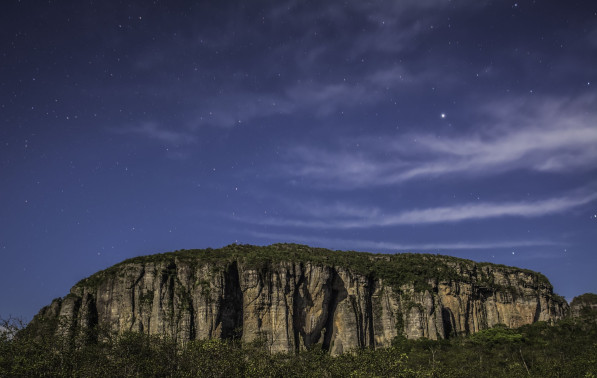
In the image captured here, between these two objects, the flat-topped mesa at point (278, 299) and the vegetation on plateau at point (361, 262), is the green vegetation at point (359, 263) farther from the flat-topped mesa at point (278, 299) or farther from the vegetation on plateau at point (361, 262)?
the flat-topped mesa at point (278, 299)

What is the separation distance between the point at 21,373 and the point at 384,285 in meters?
92.8

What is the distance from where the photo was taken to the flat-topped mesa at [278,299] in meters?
105

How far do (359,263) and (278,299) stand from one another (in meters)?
32.7

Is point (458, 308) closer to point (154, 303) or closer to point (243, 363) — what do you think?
point (154, 303)

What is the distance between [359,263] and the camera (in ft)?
440

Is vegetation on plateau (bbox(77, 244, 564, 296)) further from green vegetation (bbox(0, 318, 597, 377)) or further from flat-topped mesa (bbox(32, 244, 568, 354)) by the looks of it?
green vegetation (bbox(0, 318, 597, 377))

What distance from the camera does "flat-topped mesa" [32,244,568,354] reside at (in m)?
105

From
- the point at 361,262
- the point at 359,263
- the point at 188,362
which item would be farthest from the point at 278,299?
the point at 188,362

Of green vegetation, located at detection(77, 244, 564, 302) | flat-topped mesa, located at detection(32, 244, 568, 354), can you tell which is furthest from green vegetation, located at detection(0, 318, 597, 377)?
green vegetation, located at detection(77, 244, 564, 302)

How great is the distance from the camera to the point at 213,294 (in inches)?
4146

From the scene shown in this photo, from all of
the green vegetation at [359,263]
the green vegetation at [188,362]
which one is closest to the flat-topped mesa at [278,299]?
the green vegetation at [359,263]

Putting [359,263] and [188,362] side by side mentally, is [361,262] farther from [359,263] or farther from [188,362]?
[188,362]

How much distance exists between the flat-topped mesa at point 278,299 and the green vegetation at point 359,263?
0.36m

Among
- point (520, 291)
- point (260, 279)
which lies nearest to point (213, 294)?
point (260, 279)
